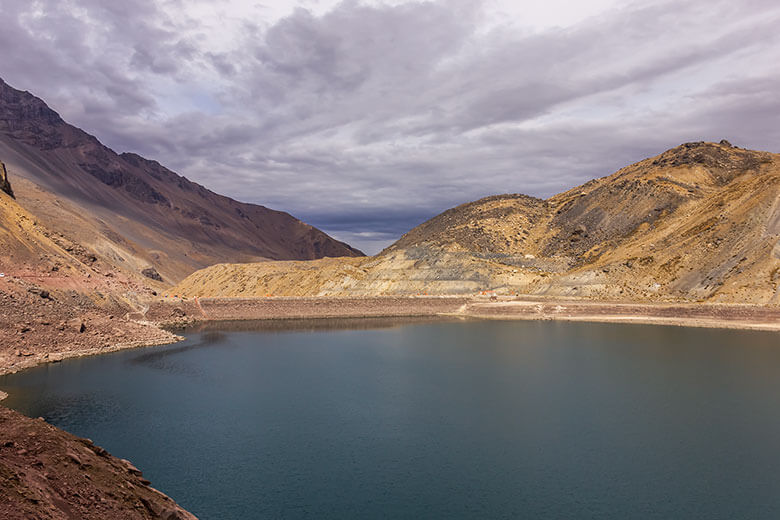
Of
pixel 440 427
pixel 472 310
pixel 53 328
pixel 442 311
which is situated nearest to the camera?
pixel 440 427

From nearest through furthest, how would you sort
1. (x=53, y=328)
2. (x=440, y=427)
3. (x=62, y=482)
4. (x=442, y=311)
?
(x=62, y=482) → (x=440, y=427) → (x=53, y=328) → (x=442, y=311)

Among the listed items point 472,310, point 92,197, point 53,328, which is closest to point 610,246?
point 472,310

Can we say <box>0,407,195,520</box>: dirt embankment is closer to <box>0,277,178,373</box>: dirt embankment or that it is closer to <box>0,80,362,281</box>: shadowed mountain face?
<box>0,277,178,373</box>: dirt embankment

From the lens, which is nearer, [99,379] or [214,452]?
[214,452]

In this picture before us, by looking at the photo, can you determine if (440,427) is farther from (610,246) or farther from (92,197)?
(92,197)

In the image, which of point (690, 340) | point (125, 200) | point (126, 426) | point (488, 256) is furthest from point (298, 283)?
point (125, 200)

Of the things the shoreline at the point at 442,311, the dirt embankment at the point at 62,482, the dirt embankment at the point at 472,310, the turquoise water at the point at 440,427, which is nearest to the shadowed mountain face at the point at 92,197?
the dirt embankment at the point at 472,310

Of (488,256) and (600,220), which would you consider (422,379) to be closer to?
(488,256)
